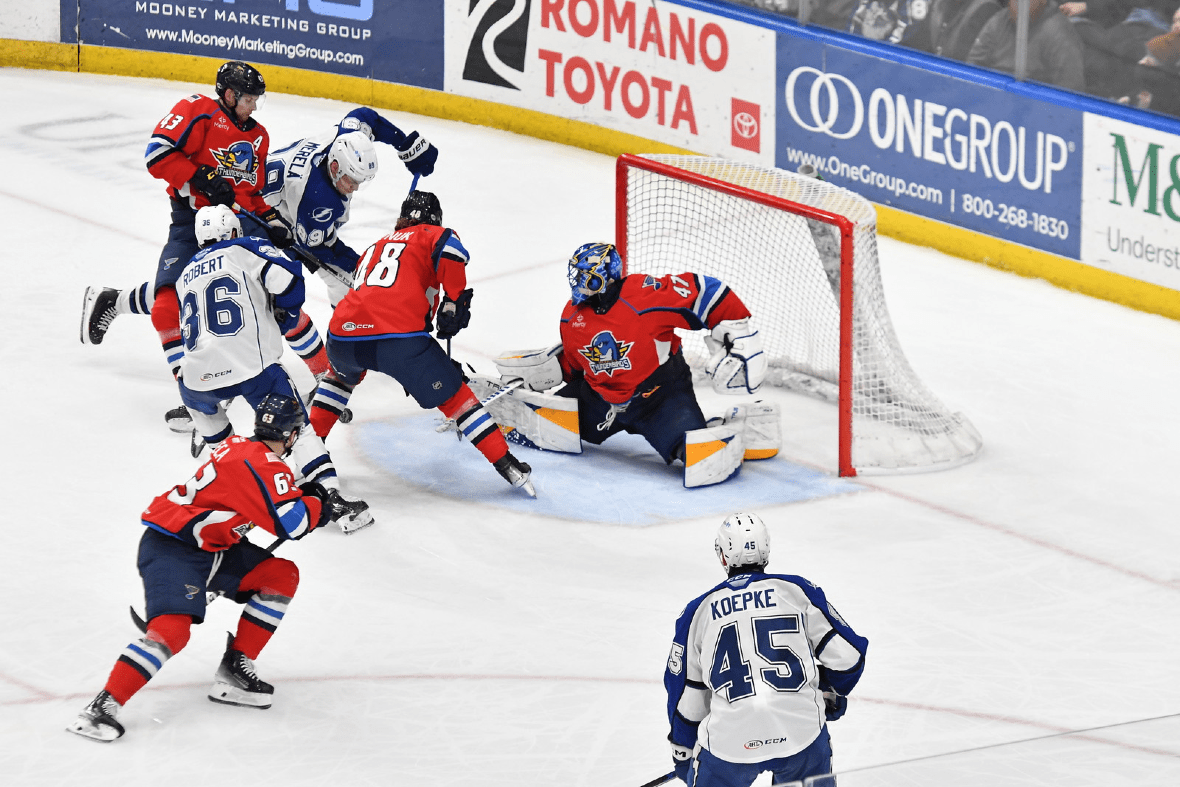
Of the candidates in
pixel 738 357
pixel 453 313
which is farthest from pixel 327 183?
pixel 738 357

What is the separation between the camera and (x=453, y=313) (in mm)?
6871

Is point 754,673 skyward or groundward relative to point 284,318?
groundward

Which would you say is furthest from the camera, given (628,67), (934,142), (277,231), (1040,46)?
(628,67)

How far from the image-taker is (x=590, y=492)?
703cm

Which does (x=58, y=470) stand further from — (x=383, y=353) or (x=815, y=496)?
(x=815, y=496)

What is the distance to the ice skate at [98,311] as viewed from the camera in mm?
7758

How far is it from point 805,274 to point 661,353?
3.05ft

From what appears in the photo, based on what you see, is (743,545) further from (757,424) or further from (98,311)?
(98,311)

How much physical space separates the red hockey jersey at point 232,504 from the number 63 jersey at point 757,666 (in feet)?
4.44

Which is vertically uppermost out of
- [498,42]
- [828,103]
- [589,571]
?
[498,42]

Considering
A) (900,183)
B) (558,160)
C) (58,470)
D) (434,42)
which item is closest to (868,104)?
(900,183)

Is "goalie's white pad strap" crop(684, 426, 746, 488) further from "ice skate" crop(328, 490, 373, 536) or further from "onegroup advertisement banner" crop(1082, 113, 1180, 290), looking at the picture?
"onegroup advertisement banner" crop(1082, 113, 1180, 290)

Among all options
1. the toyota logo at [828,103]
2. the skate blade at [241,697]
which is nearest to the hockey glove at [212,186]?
the skate blade at [241,697]

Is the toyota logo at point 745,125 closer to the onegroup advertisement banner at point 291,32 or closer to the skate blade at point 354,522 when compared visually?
the onegroup advertisement banner at point 291,32
